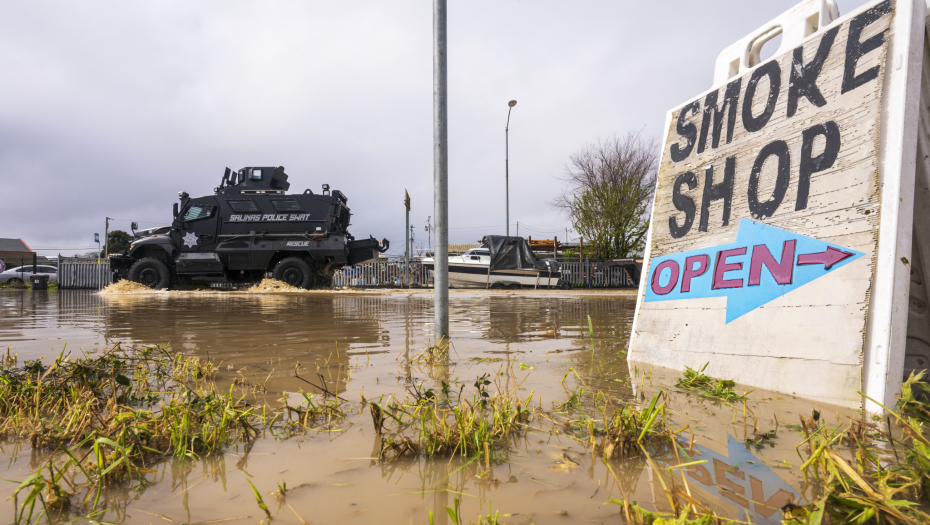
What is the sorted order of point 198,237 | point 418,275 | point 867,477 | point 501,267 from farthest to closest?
point 418,275, point 501,267, point 198,237, point 867,477

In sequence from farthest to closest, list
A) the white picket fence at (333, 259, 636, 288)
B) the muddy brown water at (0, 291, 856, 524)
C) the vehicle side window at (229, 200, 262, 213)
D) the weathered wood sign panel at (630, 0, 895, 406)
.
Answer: the white picket fence at (333, 259, 636, 288) → the vehicle side window at (229, 200, 262, 213) → the weathered wood sign panel at (630, 0, 895, 406) → the muddy brown water at (0, 291, 856, 524)

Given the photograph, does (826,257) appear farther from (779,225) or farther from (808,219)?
(779,225)

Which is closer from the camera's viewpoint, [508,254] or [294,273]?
[294,273]

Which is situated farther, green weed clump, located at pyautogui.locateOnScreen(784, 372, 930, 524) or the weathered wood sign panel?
the weathered wood sign panel

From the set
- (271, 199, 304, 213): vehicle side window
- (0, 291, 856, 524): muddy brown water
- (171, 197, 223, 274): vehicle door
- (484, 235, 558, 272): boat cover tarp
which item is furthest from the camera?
(484, 235, 558, 272): boat cover tarp

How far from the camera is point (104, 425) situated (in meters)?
1.53

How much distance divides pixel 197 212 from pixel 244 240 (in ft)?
5.63

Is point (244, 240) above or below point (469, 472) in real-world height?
above

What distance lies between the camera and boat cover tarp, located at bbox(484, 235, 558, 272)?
1762 cm

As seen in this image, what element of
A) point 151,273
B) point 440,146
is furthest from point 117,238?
point 440,146

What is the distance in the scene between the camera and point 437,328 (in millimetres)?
3656

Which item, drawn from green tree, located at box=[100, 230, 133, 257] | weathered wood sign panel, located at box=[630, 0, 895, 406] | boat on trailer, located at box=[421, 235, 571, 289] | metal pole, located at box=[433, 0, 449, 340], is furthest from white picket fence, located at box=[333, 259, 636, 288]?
green tree, located at box=[100, 230, 133, 257]

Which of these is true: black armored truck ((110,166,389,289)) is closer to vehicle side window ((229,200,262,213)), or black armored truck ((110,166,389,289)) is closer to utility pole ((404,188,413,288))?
vehicle side window ((229,200,262,213))

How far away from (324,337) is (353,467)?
2.94 metres
